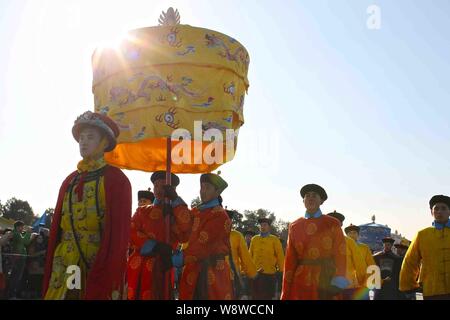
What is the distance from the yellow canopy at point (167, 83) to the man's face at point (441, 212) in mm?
3086

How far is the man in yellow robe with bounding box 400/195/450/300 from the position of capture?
6.69m

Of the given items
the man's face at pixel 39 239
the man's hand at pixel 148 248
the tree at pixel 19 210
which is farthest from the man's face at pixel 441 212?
the tree at pixel 19 210

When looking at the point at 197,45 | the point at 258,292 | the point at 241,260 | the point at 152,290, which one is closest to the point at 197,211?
the point at 152,290

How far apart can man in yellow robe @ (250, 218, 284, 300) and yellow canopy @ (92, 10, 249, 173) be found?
8.43m

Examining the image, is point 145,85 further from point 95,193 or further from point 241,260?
point 241,260

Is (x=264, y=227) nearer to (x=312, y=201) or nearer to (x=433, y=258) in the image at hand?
(x=312, y=201)

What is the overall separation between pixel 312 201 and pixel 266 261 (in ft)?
24.2

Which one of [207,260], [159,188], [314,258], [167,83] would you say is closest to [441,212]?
[314,258]

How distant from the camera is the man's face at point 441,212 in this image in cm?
698

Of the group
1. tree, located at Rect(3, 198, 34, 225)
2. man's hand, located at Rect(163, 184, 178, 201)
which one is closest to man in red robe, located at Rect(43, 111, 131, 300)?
man's hand, located at Rect(163, 184, 178, 201)

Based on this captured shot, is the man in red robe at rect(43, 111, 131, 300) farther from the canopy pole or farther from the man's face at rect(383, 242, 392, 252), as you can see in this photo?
the man's face at rect(383, 242, 392, 252)

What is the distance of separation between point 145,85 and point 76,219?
6.18 ft

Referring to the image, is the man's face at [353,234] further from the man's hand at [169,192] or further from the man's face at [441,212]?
the man's hand at [169,192]

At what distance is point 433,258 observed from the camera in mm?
6805
